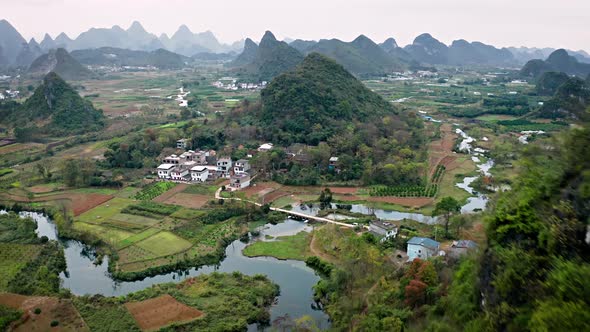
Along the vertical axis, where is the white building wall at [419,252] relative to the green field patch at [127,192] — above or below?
above

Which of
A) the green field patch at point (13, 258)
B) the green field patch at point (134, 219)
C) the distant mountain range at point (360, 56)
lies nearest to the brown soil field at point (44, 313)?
the green field patch at point (13, 258)

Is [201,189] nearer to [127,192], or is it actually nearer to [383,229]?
[127,192]

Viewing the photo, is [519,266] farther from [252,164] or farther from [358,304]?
[252,164]

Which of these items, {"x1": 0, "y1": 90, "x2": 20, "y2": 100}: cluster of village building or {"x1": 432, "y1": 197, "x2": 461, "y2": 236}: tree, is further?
{"x1": 0, "y1": 90, "x2": 20, "y2": 100}: cluster of village building

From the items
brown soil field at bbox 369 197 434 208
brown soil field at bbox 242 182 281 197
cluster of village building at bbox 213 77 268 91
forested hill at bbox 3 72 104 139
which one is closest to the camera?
brown soil field at bbox 369 197 434 208

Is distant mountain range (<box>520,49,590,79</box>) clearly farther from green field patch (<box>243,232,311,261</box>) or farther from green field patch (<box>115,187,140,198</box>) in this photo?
green field patch (<box>115,187,140,198</box>)

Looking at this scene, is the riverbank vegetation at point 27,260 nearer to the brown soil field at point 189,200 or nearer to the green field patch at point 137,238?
the green field patch at point 137,238

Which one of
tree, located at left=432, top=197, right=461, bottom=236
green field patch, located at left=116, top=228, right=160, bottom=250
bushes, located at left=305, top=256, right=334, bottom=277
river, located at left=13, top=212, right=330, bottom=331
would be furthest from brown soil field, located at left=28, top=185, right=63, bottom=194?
tree, located at left=432, top=197, right=461, bottom=236
